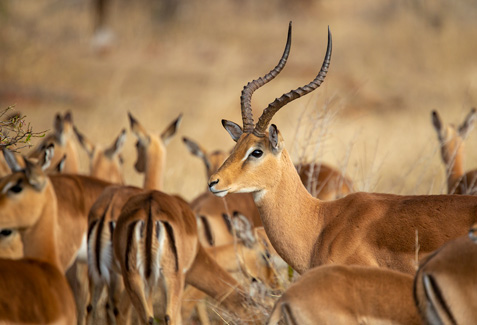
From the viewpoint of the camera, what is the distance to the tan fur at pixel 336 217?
4.25m

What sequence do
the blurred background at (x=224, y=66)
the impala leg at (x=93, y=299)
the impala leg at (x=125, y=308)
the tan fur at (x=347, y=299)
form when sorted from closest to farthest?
1. the tan fur at (x=347, y=299)
2. the impala leg at (x=93, y=299)
3. the impala leg at (x=125, y=308)
4. the blurred background at (x=224, y=66)

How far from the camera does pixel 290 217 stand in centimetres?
475

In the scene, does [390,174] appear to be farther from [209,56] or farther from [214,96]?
[209,56]

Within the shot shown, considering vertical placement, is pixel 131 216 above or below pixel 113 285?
above

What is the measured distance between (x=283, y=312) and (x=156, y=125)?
12.5 meters

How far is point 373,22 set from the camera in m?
27.0

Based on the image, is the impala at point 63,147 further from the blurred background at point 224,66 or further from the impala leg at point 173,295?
the impala leg at point 173,295

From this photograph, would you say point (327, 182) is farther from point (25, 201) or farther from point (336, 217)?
point (25, 201)

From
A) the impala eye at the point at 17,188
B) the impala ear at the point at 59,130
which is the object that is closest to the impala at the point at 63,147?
the impala ear at the point at 59,130

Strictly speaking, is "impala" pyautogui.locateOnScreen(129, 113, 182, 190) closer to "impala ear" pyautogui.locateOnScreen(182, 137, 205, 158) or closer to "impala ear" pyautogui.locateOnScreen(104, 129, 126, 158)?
"impala ear" pyautogui.locateOnScreen(104, 129, 126, 158)

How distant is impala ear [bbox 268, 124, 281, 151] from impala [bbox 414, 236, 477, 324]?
5.33ft

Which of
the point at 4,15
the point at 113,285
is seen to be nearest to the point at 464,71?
the point at 4,15

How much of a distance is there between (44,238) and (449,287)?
8.68ft

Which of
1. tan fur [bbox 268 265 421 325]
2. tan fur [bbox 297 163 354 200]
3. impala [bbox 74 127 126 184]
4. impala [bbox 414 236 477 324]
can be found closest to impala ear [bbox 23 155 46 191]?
tan fur [bbox 268 265 421 325]
